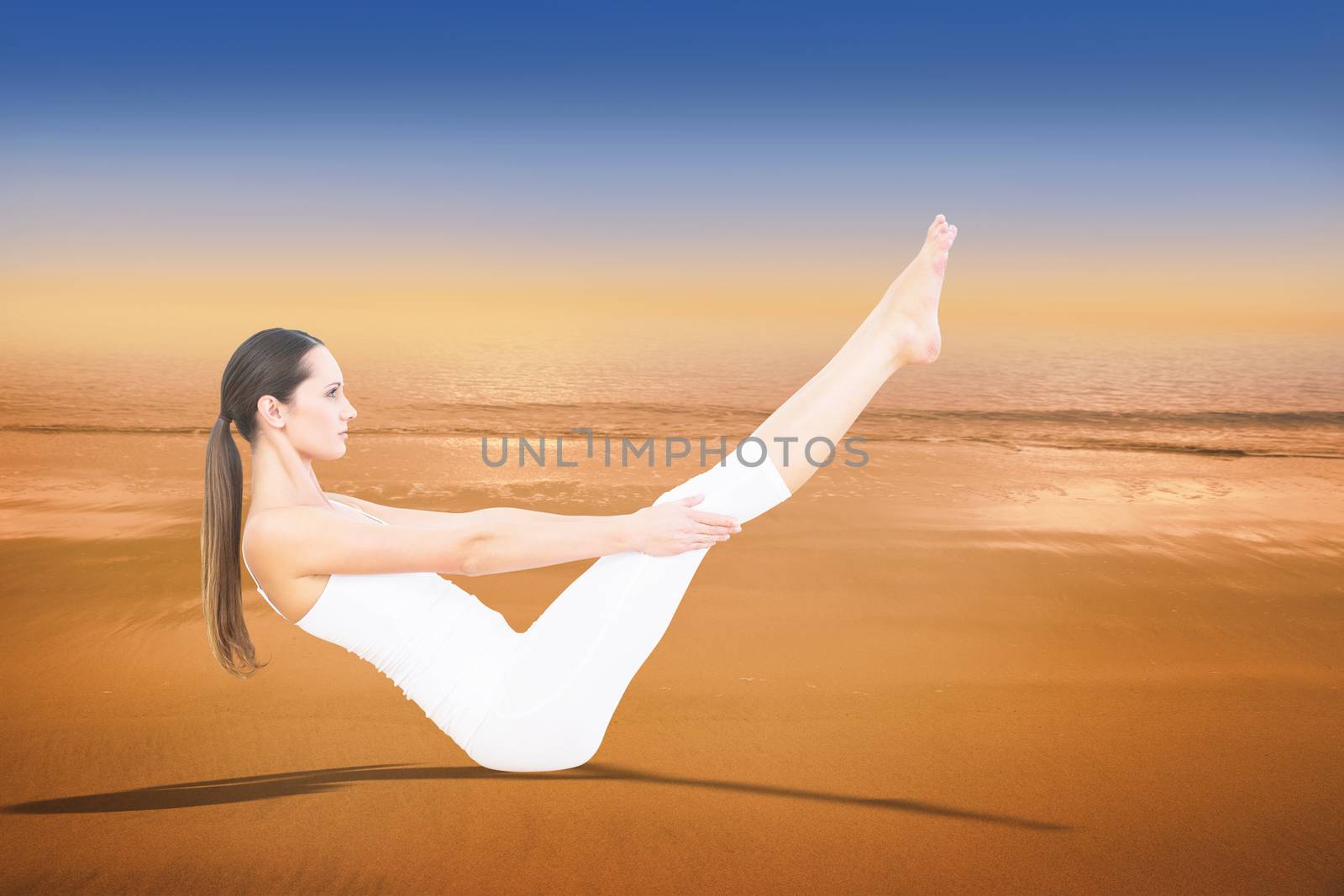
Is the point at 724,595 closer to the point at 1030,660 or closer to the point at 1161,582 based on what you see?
the point at 1030,660

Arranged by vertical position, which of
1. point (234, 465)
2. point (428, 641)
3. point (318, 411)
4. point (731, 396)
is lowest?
point (731, 396)

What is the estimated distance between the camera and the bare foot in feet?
7.33

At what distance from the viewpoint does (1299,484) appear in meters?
8.02

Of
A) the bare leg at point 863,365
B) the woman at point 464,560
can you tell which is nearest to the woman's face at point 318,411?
the woman at point 464,560

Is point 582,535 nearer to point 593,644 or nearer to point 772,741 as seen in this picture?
point 593,644

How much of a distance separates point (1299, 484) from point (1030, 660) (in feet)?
20.3

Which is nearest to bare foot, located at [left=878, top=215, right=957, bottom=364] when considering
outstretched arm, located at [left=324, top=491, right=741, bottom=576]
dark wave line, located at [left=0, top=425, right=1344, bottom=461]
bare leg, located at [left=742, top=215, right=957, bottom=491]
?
bare leg, located at [left=742, top=215, right=957, bottom=491]

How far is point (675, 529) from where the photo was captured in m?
1.80

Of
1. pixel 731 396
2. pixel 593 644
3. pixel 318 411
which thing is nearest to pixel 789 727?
pixel 593 644

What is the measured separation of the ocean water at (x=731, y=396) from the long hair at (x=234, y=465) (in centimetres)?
817

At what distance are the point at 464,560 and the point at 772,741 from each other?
1361 millimetres

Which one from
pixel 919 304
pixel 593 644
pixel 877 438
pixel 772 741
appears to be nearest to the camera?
pixel 593 644

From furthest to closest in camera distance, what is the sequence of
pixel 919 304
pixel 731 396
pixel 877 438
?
pixel 731 396, pixel 877 438, pixel 919 304

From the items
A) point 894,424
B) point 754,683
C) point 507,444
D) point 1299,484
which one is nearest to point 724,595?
point 754,683
